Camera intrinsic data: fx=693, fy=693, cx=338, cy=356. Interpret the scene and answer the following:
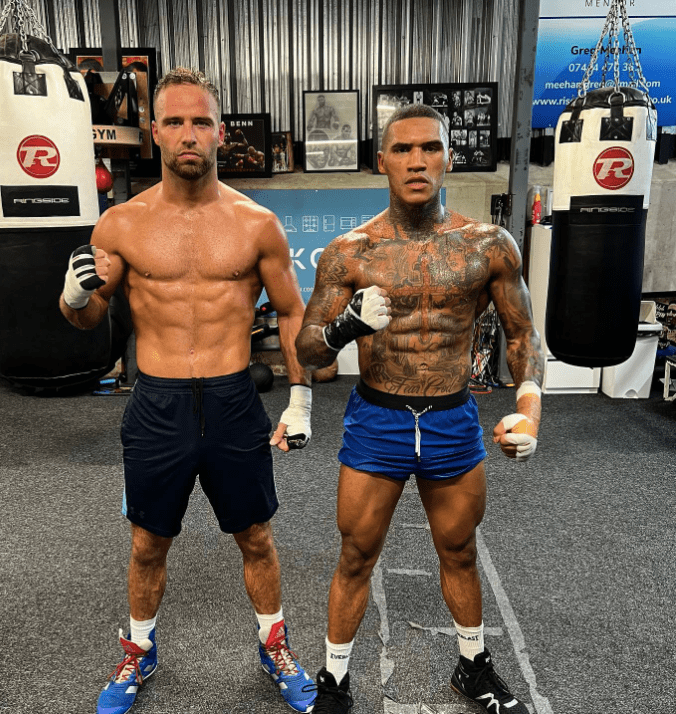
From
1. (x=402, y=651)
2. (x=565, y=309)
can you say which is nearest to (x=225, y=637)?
(x=402, y=651)

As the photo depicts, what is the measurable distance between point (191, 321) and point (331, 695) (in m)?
1.23

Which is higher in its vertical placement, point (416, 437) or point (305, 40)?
point (305, 40)

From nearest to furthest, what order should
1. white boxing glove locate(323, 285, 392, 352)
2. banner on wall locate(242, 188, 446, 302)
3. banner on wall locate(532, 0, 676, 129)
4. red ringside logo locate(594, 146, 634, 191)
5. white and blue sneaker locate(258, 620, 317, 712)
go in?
white boxing glove locate(323, 285, 392, 352) → white and blue sneaker locate(258, 620, 317, 712) → red ringside logo locate(594, 146, 634, 191) → banner on wall locate(532, 0, 676, 129) → banner on wall locate(242, 188, 446, 302)

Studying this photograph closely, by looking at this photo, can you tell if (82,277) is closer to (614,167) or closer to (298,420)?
(298,420)

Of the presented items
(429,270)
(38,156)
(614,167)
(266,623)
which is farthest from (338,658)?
(614,167)

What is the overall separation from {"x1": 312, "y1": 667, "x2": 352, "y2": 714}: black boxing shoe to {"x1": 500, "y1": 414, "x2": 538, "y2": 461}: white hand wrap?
95 centimetres

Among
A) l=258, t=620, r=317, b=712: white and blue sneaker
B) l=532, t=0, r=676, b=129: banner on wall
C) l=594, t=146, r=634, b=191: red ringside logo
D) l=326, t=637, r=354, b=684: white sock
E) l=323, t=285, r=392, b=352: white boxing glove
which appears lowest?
l=258, t=620, r=317, b=712: white and blue sneaker

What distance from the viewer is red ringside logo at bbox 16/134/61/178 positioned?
2.30 m

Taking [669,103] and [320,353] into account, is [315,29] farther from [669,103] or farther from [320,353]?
[320,353]

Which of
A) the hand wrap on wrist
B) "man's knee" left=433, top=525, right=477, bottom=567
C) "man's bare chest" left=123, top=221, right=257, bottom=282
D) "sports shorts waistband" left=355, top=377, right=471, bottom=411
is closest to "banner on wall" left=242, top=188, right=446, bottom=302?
"man's bare chest" left=123, top=221, right=257, bottom=282

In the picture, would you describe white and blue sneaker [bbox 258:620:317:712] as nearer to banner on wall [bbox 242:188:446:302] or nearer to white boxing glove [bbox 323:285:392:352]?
white boxing glove [bbox 323:285:392:352]

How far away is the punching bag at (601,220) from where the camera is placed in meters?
2.73

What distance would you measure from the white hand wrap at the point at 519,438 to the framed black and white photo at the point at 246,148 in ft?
16.6

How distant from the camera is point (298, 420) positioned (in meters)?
2.11
